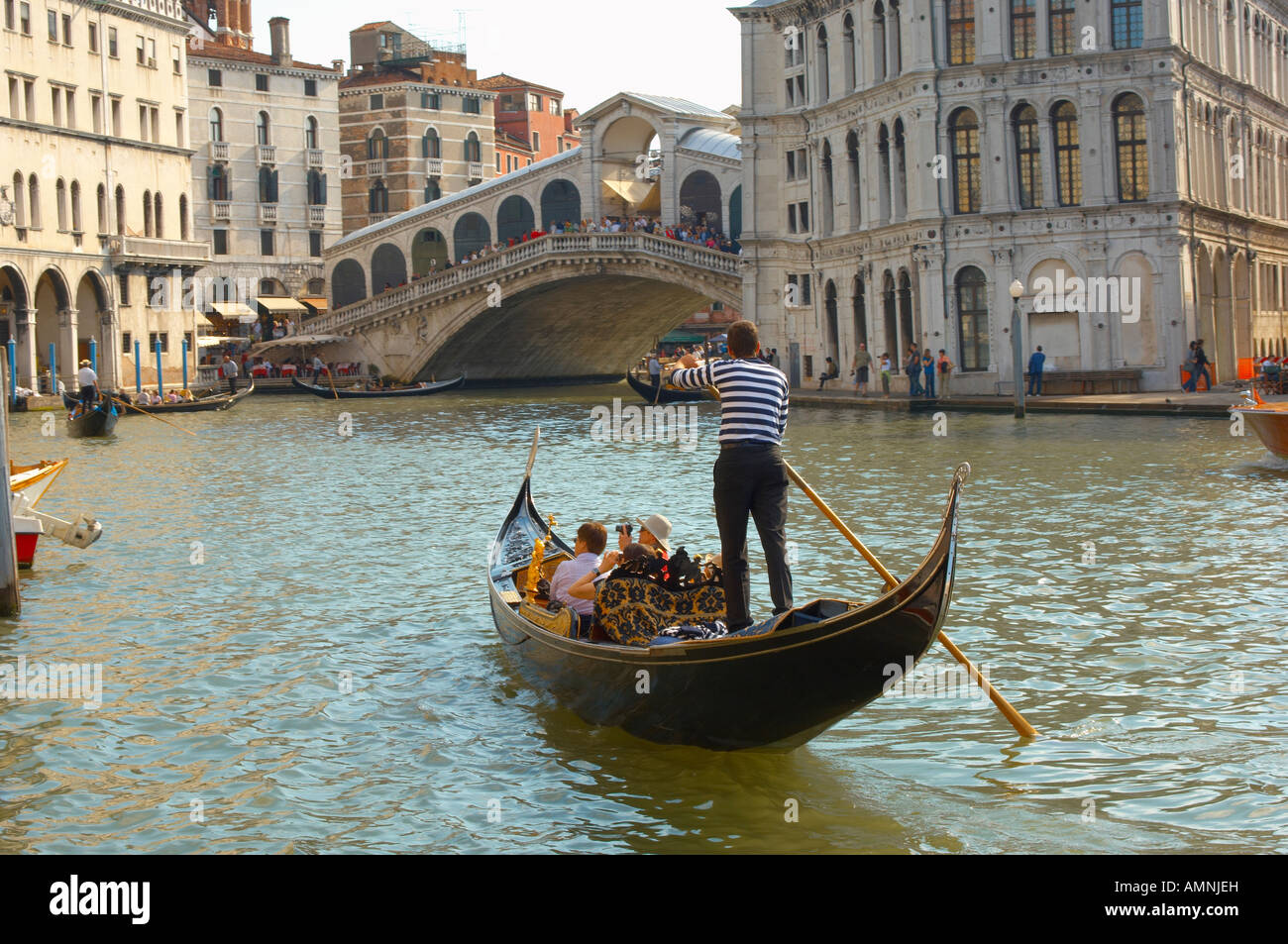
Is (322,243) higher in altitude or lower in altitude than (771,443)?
higher

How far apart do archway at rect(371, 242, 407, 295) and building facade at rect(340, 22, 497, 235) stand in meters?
5.10

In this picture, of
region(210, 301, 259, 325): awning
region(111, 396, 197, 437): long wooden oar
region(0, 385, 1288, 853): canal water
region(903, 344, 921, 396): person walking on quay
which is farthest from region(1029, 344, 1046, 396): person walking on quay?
region(210, 301, 259, 325): awning

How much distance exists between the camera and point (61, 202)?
33.2 metres

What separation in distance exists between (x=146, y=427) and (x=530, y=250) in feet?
41.7

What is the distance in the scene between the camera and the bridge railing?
34219 millimetres

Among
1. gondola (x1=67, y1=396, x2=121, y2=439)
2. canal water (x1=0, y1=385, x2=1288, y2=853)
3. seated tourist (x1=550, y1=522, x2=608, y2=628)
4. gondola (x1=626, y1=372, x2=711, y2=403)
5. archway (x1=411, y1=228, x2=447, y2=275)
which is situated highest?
archway (x1=411, y1=228, x2=447, y2=275)

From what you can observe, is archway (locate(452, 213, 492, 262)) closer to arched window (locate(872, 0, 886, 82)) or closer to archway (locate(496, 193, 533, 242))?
archway (locate(496, 193, 533, 242))

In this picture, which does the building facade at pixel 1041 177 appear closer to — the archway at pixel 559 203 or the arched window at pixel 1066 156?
the arched window at pixel 1066 156

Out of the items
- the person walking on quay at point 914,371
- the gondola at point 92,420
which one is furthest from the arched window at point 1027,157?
the gondola at point 92,420

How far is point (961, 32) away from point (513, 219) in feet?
66.2

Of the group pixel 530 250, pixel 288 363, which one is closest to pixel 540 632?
pixel 530 250

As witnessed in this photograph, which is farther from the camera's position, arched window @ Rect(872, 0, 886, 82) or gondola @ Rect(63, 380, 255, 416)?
gondola @ Rect(63, 380, 255, 416)
